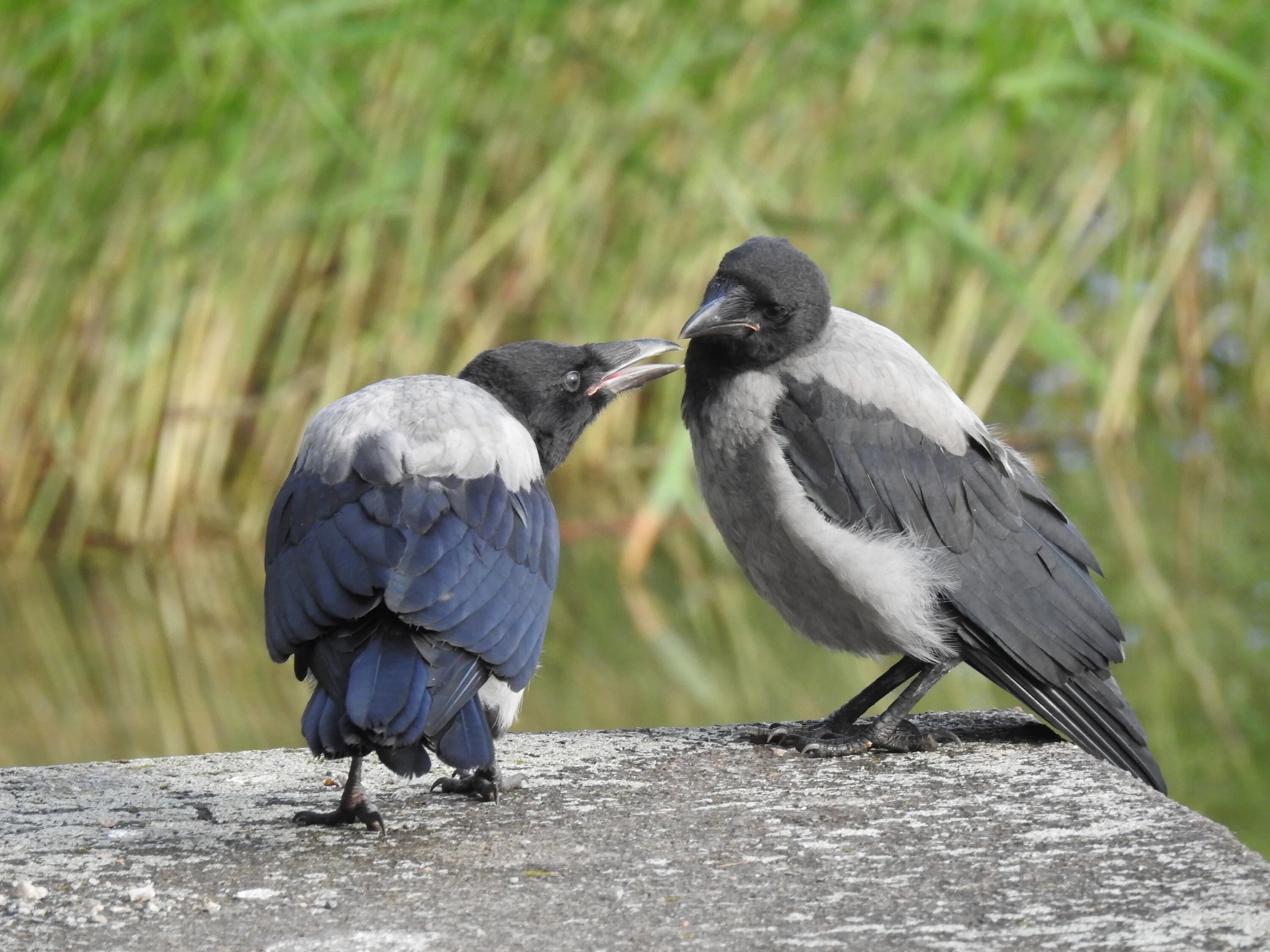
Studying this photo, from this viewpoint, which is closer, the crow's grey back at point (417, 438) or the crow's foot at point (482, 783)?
the crow's grey back at point (417, 438)

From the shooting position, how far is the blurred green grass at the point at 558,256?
6.05 meters

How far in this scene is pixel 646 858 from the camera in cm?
278

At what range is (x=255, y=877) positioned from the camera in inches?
106

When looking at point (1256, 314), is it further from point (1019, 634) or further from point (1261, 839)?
point (1019, 634)

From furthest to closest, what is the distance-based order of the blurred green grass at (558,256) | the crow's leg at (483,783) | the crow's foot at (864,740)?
the blurred green grass at (558,256) → the crow's foot at (864,740) → the crow's leg at (483,783)

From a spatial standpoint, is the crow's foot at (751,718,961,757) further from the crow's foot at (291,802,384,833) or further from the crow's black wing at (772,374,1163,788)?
the crow's foot at (291,802,384,833)

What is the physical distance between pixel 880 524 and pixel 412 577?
1146 mm

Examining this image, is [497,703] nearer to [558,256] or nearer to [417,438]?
[417,438]

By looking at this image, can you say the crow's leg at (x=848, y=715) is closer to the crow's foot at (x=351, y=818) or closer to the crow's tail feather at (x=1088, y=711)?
the crow's tail feather at (x=1088, y=711)

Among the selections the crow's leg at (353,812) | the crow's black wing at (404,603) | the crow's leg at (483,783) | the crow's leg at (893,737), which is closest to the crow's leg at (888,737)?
the crow's leg at (893,737)

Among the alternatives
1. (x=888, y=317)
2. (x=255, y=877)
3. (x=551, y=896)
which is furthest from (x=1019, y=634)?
(x=888, y=317)

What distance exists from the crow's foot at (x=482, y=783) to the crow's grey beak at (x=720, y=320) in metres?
0.95

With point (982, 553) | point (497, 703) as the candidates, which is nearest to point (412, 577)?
point (497, 703)

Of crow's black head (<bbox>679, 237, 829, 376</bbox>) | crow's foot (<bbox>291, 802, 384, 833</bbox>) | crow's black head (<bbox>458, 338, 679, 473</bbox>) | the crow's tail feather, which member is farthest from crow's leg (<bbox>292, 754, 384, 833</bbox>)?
the crow's tail feather
